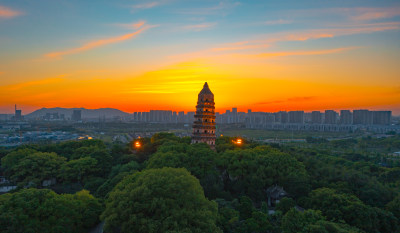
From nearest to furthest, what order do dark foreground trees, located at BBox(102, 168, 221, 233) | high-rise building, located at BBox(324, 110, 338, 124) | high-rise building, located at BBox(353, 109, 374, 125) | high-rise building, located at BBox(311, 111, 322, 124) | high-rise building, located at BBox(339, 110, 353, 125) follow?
dark foreground trees, located at BBox(102, 168, 221, 233)
high-rise building, located at BBox(339, 110, 353, 125)
high-rise building, located at BBox(353, 109, 374, 125)
high-rise building, located at BBox(324, 110, 338, 124)
high-rise building, located at BBox(311, 111, 322, 124)

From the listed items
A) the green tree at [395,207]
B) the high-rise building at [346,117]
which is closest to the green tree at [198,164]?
the green tree at [395,207]

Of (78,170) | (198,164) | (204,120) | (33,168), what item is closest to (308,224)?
(198,164)

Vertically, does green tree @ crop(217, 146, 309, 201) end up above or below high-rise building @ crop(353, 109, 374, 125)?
below

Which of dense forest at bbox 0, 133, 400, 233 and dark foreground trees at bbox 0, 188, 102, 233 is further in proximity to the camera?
dark foreground trees at bbox 0, 188, 102, 233

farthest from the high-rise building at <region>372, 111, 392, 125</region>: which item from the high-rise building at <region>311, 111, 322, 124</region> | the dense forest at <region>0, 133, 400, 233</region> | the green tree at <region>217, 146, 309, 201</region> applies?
the green tree at <region>217, 146, 309, 201</region>

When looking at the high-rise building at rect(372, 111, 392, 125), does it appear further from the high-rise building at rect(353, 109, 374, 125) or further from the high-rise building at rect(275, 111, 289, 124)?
the high-rise building at rect(275, 111, 289, 124)
